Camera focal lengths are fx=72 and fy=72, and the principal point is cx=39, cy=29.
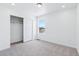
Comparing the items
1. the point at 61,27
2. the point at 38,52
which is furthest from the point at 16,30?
the point at 61,27

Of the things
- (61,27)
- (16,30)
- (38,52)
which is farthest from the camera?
(16,30)

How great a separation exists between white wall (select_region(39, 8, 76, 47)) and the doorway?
2.27m

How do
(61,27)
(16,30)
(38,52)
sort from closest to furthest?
(38,52) → (61,27) → (16,30)

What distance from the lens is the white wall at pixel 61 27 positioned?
4801 mm

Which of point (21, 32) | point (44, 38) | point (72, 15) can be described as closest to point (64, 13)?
point (72, 15)

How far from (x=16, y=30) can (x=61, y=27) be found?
141 inches

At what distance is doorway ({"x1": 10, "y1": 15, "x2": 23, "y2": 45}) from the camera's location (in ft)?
18.2

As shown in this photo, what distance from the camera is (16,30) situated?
19.4 feet

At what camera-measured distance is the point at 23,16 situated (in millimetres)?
6016

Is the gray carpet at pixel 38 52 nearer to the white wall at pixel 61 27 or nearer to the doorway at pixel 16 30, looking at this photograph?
the white wall at pixel 61 27

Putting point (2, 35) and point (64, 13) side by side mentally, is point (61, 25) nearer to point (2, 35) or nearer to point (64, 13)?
point (64, 13)

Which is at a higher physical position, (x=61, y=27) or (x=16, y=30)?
(x=61, y=27)

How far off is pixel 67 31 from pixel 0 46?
4.34 m

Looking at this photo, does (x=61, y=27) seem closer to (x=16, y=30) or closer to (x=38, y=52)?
(x=38, y=52)
